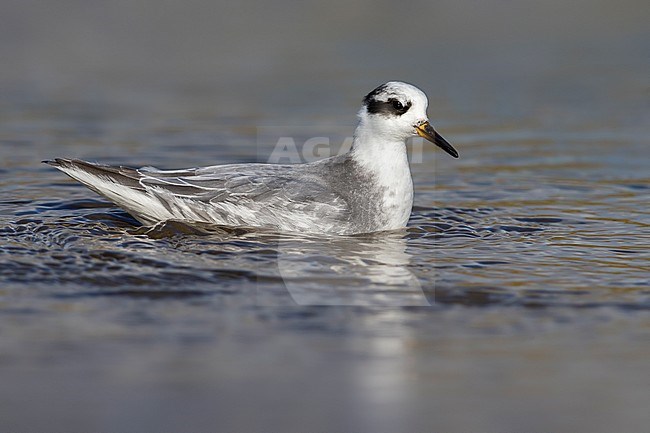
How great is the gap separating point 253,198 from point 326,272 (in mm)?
1345

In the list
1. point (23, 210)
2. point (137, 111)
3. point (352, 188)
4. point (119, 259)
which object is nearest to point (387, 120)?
point (352, 188)

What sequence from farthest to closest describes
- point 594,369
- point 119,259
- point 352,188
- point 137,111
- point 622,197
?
point 137,111
point 622,197
point 352,188
point 119,259
point 594,369

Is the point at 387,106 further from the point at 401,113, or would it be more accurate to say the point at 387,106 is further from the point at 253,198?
the point at 253,198

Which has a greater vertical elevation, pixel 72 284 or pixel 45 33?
pixel 45 33

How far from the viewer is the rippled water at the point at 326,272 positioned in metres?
5.29

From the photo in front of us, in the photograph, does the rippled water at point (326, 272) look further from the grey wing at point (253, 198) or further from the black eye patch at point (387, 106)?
the black eye patch at point (387, 106)

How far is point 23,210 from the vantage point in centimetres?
886

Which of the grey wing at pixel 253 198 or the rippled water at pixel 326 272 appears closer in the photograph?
the rippled water at pixel 326 272

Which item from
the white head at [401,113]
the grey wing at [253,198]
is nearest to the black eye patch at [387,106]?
the white head at [401,113]

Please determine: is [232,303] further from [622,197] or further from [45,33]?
[45,33]

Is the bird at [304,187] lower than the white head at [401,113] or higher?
lower

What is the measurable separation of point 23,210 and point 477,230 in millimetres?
3782

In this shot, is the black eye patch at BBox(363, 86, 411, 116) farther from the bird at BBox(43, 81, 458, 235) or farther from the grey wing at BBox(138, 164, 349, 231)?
the grey wing at BBox(138, 164, 349, 231)

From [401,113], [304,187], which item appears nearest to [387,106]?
[401,113]
